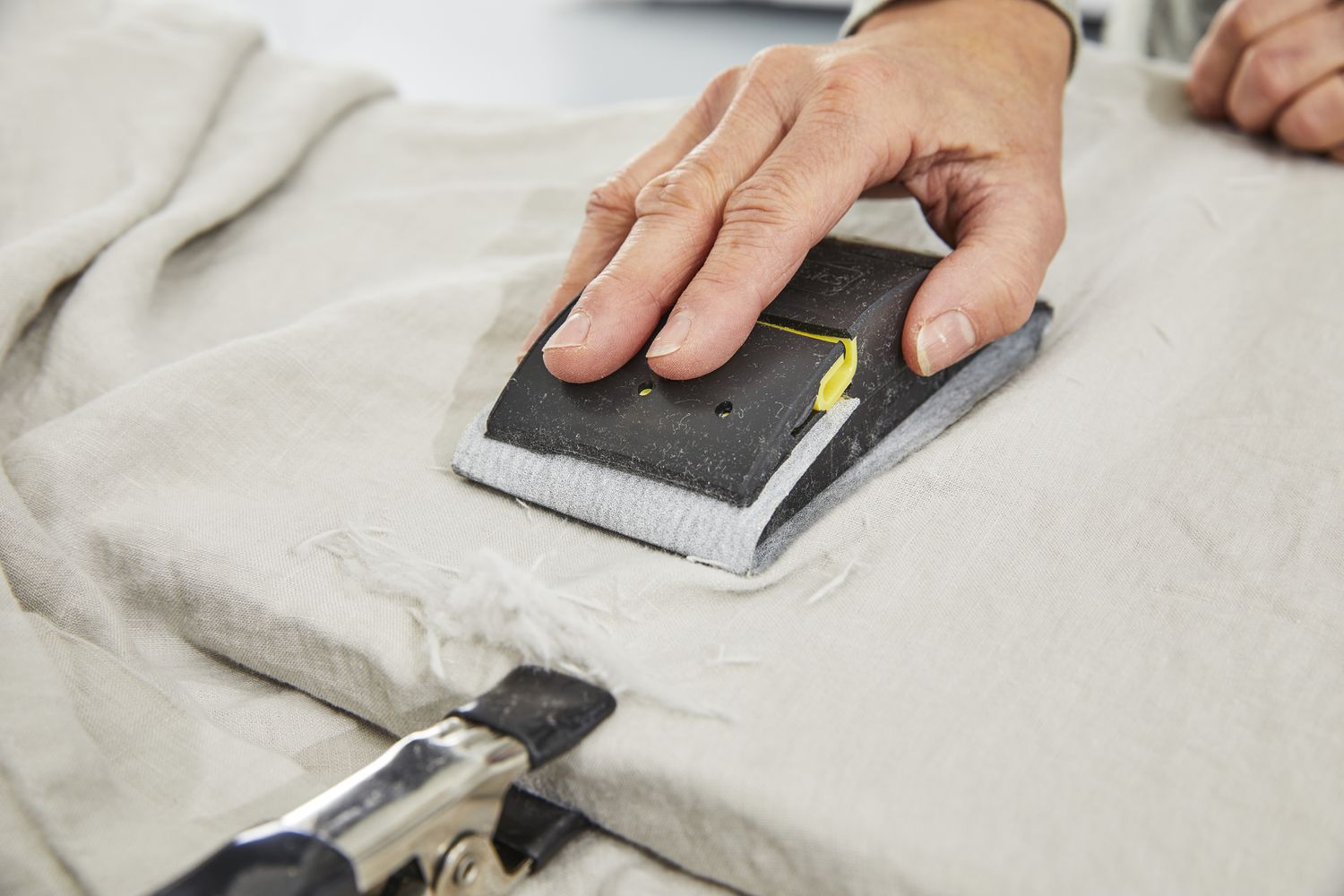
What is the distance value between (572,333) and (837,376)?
0.15m

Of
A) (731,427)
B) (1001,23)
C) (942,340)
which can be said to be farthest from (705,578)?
(1001,23)

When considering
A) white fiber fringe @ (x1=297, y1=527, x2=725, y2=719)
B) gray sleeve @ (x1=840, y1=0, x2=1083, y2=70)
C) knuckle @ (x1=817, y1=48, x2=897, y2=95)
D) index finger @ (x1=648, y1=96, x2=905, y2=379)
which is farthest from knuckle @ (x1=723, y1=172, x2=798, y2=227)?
gray sleeve @ (x1=840, y1=0, x2=1083, y2=70)

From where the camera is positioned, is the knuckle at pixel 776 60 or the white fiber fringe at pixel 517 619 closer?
the white fiber fringe at pixel 517 619

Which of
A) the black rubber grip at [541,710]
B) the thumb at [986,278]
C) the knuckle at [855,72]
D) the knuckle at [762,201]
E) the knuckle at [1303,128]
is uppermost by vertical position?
the knuckle at [855,72]

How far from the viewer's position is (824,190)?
2.05 feet

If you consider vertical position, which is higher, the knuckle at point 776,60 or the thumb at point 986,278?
the knuckle at point 776,60

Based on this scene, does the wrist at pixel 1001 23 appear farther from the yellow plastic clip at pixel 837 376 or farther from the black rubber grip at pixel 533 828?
the black rubber grip at pixel 533 828

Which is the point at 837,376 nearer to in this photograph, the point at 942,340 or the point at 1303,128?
the point at 942,340

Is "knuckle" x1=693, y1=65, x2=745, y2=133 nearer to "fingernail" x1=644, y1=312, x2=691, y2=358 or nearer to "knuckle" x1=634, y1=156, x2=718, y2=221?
"knuckle" x1=634, y1=156, x2=718, y2=221

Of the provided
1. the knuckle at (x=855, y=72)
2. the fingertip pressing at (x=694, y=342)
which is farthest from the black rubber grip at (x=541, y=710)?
the knuckle at (x=855, y=72)

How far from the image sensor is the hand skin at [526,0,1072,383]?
0.57 metres

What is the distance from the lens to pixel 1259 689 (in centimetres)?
43

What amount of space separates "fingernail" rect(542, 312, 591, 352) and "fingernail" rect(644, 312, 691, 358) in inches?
1.5

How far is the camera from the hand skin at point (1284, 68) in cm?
87
